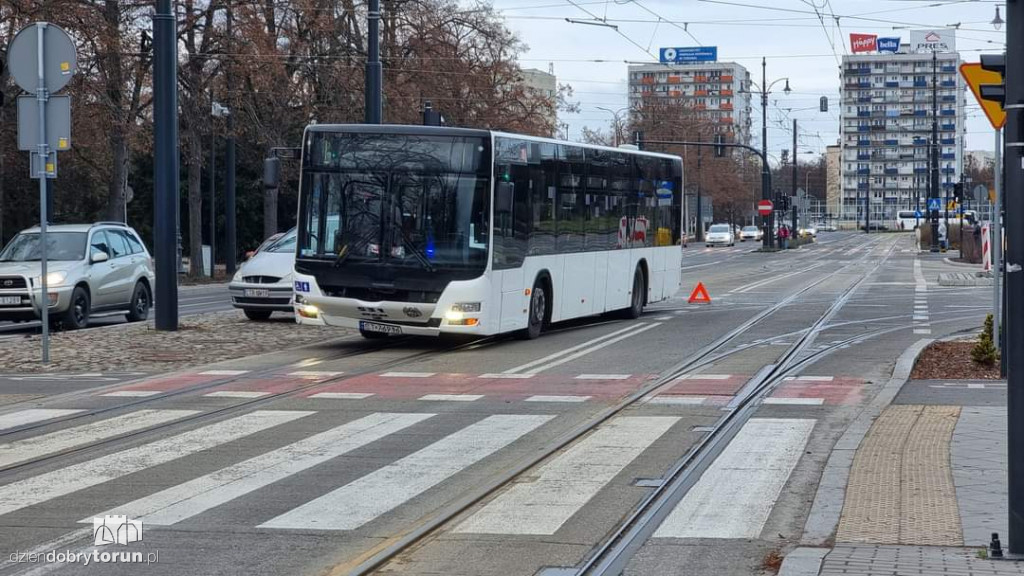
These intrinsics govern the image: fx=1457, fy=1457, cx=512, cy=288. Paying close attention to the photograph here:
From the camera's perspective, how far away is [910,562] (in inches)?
256

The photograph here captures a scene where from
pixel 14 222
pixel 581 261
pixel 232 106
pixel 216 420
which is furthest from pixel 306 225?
pixel 14 222

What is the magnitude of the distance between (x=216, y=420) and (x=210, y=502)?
363 cm

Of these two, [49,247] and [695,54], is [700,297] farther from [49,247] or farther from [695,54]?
[695,54]

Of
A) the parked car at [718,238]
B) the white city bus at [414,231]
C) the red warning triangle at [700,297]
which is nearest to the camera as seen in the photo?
the white city bus at [414,231]

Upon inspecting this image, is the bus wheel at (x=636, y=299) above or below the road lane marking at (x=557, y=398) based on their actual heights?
above

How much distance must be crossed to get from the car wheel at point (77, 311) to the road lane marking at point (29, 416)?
10121 mm

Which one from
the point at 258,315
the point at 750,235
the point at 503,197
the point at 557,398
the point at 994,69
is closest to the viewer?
the point at 994,69

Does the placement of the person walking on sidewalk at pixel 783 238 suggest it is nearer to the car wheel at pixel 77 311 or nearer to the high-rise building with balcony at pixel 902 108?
the car wheel at pixel 77 311

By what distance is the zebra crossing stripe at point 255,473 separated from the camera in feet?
26.3

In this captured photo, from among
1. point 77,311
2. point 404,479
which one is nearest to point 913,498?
point 404,479

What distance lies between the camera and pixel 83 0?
37.7m

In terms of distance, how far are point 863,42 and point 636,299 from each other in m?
175

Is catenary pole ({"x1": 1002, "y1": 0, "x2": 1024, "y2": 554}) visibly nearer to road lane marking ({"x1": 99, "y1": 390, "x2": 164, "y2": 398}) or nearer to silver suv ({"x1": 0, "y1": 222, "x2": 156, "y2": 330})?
road lane marking ({"x1": 99, "y1": 390, "x2": 164, "y2": 398})

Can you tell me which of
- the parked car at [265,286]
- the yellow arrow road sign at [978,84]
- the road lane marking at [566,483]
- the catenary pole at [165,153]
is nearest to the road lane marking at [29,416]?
the road lane marking at [566,483]
